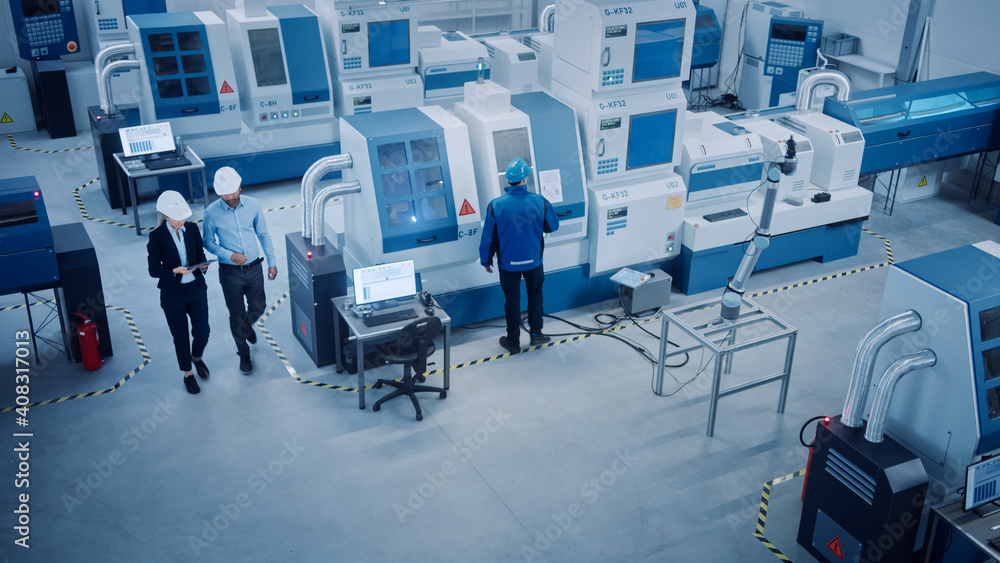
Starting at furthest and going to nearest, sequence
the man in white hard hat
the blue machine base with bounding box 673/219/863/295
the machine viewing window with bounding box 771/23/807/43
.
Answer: the machine viewing window with bounding box 771/23/807/43 < the blue machine base with bounding box 673/219/863/295 < the man in white hard hat

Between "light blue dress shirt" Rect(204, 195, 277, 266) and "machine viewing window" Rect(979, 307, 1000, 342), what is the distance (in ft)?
16.2

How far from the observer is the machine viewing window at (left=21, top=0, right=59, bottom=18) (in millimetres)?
11422

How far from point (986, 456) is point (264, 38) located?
8291 mm

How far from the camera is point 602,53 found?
23.6 feet

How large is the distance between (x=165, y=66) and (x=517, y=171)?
16.4ft

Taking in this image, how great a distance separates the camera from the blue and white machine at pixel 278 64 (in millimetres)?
9695

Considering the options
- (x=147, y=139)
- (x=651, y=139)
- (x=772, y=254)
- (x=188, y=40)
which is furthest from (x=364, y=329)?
(x=188, y=40)

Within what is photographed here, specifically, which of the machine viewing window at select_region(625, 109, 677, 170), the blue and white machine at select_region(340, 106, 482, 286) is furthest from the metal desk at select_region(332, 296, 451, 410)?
the machine viewing window at select_region(625, 109, 677, 170)

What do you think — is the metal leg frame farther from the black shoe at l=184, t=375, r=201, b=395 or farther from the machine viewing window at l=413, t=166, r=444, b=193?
the black shoe at l=184, t=375, r=201, b=395

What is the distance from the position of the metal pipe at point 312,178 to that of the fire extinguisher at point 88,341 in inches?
70.9

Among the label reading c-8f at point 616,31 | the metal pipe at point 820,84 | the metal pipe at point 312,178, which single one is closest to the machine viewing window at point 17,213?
the metal pipe at point 312,178

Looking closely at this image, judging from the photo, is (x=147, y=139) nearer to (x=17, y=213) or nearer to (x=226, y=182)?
(x=17, y=213)

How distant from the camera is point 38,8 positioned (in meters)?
11.5

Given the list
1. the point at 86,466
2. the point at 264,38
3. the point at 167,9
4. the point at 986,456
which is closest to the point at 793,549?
the point at 986,456
